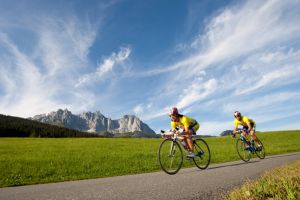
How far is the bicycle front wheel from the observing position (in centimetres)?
1224

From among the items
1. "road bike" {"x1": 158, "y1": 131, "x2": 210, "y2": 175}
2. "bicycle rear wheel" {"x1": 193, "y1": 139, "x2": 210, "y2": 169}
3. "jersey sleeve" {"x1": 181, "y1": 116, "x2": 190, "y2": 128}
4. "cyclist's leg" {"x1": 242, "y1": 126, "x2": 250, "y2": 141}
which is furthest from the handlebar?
"cyclist's leg" {"x1": 242, "y1": 126, "x2": 250, "y2": 141}

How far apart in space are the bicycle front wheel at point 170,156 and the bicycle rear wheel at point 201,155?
1.63m

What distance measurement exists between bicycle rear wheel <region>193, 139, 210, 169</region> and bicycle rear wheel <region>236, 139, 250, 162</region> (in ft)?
15.3

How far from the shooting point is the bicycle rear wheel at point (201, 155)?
14.2 metres

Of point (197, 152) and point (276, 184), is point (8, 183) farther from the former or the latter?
point (276, 184)

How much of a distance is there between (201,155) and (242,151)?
18.5 ft

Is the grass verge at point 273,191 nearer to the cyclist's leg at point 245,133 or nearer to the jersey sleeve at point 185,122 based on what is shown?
the jersey sleeve at point 185,122

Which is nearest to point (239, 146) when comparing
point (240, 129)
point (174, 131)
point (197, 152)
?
point (240, 129)

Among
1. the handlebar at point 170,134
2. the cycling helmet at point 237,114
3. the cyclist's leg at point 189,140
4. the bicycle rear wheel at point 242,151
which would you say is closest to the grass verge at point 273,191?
the handlebar at point 170,134

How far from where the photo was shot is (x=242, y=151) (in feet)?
61.2

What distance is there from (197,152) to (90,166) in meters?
8.55

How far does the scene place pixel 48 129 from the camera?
609 ft

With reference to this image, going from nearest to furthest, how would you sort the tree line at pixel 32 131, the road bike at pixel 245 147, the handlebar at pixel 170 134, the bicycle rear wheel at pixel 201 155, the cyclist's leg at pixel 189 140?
the handlebar at pixel 170 134 < the cyclist's leg at pixel 189 140 < the bicycle rear wheel at pixel 201 155 < the road bike at pixel 245 147 < the tree line at pixel 32 131

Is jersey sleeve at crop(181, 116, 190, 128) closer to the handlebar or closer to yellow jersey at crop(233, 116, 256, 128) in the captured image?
the handlebar
